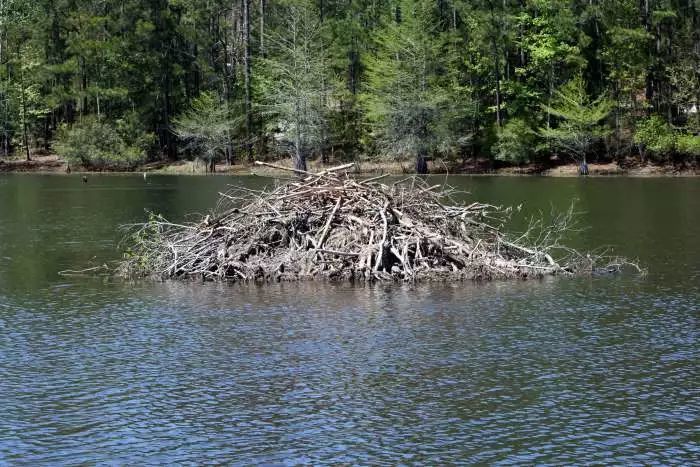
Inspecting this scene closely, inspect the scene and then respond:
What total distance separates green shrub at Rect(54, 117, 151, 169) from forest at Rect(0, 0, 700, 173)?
22 centimetres

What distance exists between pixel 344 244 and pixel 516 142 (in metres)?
67.5

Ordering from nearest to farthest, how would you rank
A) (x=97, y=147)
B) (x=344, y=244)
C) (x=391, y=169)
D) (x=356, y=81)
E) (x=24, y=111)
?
(x=344, y=244) → (x=391, y=169) → (x=97, y=147) → (x=356, y=81) → (x=24, y=111)

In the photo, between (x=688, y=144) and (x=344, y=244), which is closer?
(x=344, y=244)

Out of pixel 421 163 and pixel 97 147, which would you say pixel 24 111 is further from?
pixel 421 163

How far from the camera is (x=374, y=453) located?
14.0 meters

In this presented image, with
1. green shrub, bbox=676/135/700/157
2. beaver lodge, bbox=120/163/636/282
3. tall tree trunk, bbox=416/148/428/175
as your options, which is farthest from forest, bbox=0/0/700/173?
beaver lodge, bbox=120/163/636/282

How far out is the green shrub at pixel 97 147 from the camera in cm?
10838

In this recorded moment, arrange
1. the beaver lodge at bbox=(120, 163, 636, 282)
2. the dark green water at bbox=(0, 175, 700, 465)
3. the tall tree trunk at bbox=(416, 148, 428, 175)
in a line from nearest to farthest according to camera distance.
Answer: the dark green water at bbox=(0, 175, 700, 465) → the beaver lodge at bbox=(120, 163, 636, 282) → the tall tree trunk at bbox=(416, 148, 428, 175)

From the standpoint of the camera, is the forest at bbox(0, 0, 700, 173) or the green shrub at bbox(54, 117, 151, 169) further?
the green shrub at bbox(54, 117, 151, 169)

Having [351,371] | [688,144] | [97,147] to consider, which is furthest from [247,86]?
[351,371]

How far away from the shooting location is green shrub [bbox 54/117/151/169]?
10838 centimetres

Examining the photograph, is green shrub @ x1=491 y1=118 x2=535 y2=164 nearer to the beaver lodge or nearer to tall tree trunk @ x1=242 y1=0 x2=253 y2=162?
tall tree trunk @ x1=242 y1=0 x2=253 y2=162

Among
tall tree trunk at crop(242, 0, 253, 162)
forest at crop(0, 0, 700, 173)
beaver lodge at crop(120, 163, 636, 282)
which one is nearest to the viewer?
beaver lodge at crop(120, 163, 636, 282)

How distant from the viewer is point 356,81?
115000mm
